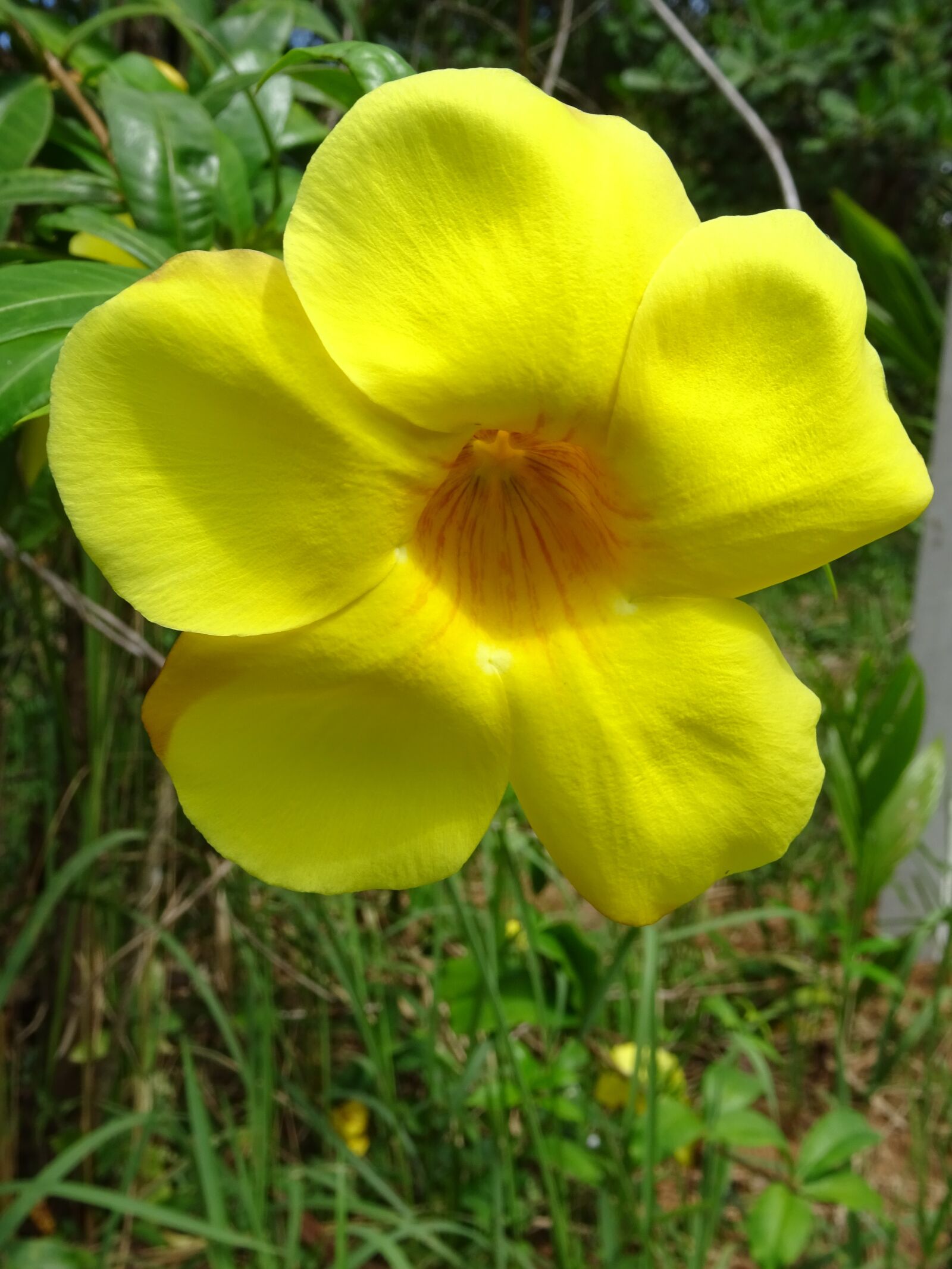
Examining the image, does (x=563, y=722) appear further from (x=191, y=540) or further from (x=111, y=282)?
(x=111, y=282)

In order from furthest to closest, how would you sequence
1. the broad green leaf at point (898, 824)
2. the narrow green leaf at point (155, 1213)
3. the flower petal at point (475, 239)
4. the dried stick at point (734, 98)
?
the broad green leaf at point (898, 824) → the narrow green leaf at point (155, 1213) → the dried stick at point (734, 98) → the flower petal at point (475, 239)

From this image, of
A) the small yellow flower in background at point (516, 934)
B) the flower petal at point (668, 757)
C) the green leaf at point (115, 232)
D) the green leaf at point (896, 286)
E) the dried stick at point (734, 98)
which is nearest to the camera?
the flower petal at point (668, 757)

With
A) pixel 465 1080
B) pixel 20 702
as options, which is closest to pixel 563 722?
pixel 465 1080

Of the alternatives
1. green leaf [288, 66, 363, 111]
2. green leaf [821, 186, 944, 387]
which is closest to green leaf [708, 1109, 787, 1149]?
green leaf [288, 66, 363, 111]

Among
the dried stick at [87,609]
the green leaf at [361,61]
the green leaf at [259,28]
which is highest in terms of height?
the green leaf at [361,61]

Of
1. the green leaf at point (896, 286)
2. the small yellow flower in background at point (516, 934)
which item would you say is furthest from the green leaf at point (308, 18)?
the green leaf at point (896, 286)

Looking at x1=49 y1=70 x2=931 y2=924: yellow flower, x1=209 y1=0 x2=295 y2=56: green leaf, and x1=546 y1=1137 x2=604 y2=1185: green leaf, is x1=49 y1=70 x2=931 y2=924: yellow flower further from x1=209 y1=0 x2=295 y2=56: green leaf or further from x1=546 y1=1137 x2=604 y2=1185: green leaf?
x1=546 y1=1137 x2=604 y2=1185: green leaf

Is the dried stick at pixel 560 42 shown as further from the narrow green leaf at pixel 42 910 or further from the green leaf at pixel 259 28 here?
the narrow green leaf at pixel 42 910
